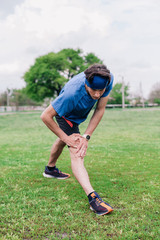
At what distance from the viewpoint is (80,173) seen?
3387mm

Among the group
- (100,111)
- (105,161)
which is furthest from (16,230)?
(105,161)

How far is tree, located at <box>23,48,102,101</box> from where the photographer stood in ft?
179

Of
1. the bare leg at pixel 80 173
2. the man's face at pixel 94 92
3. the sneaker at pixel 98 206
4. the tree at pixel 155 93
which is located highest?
the man's face at pixel 94 92

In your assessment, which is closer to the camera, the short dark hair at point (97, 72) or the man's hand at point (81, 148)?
the short dark hair at point (97, 72)

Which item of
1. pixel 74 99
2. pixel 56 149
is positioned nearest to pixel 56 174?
pixel 56 149

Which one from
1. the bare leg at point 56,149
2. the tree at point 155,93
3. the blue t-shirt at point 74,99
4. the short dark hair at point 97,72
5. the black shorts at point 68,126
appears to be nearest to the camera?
the short dark hair at point 97,72

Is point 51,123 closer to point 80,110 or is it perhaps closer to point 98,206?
point 80,110

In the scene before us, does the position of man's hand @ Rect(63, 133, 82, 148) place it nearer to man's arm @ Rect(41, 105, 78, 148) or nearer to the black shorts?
man's arm @ Rect(41, 105, 78, 148)

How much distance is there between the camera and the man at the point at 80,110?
9.87 feet

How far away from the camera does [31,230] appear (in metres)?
2.73

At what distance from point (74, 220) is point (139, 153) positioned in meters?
3.93

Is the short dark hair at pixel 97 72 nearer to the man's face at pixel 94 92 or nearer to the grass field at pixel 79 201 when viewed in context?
the man's face at pixel 94 92

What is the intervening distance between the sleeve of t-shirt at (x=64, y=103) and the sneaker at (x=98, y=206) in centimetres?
107

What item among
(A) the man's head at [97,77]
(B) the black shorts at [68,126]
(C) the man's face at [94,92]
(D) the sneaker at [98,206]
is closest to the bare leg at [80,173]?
(D) the sneaker at [98,206]
